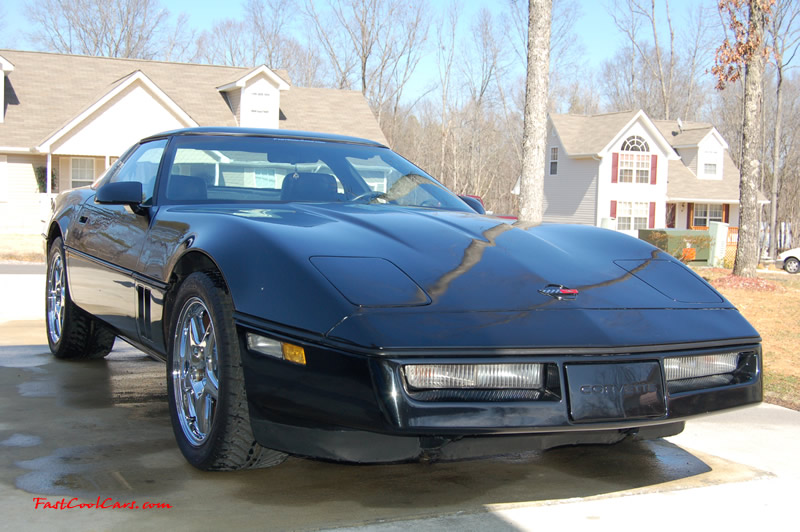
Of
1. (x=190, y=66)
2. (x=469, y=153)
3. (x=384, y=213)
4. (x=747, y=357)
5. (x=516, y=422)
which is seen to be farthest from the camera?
(x=469, y=153)

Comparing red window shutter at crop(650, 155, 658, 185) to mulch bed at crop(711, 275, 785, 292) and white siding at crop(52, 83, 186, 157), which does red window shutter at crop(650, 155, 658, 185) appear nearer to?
white siding at crop(52, 83, 186, 157)

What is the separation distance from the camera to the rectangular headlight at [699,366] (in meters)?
2.90

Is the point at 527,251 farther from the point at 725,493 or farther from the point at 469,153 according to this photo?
the point at 469,153

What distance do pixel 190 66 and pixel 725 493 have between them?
3114 cm

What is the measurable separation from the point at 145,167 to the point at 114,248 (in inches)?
24.4

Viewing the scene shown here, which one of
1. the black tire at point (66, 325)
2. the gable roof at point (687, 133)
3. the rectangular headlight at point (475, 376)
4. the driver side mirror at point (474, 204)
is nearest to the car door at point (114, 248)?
the black tire at point (66, 325)

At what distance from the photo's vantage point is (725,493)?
10.8ft

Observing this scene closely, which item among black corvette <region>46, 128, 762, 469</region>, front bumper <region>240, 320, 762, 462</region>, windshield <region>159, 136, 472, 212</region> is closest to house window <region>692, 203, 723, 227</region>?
windshield <region>159, 136, 472, 212</region>

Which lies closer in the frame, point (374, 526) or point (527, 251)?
point (374, 526)

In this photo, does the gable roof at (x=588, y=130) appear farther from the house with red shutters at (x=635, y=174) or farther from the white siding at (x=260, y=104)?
the white siding at (x=260, y=104)

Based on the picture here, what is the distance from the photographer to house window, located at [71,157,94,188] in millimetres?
27688

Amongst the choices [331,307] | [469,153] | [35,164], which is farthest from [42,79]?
[331,307]

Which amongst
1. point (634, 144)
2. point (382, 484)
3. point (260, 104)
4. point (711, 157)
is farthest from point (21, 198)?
point (711, 157)

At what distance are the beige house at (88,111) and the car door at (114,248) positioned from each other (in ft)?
74.7
